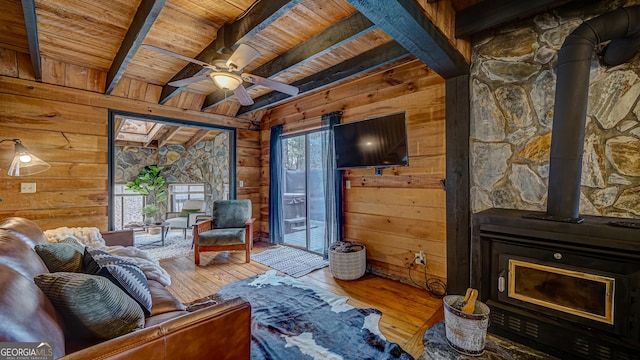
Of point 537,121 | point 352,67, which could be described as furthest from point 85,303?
→ point 537,121

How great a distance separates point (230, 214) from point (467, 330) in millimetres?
3451

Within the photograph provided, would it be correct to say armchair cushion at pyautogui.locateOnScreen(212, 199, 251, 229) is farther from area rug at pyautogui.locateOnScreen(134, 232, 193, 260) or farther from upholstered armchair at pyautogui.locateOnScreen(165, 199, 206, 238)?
upholstered armchair at pyautogui.locateOnScreen(165, 199, 206, 238)

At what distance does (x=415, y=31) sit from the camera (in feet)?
5.52

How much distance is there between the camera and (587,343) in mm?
1597

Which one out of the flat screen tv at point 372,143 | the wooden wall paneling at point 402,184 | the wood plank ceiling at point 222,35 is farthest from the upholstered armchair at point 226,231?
the wood plank ceiling at point 222,35

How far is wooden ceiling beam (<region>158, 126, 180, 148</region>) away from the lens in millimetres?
6211

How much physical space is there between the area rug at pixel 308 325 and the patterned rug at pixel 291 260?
48cm

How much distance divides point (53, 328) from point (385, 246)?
9.46 ft

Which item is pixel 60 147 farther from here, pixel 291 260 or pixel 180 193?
pixel 180 193

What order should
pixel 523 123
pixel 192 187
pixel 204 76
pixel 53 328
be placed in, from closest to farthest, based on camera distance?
pixel 53 328 < pixel 523 123 < pixel 204 76 < pixel 192 187

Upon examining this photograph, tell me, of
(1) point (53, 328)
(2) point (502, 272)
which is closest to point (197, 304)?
(1) point (53, 328)

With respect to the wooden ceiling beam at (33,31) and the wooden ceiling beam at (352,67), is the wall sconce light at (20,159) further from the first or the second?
the wooden ceiling beam at (352,67)

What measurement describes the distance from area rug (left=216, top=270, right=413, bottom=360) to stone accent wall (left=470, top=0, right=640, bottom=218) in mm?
1472

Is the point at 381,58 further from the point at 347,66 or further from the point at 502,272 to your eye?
the point at 502,272
